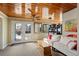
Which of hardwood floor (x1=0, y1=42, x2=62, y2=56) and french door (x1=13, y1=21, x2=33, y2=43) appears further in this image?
french door (x1=13, y1=21, x2=33, y2=43)

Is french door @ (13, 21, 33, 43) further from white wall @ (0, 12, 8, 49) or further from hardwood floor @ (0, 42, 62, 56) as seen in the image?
hardwood floor @ (0, 42, 62, 56)

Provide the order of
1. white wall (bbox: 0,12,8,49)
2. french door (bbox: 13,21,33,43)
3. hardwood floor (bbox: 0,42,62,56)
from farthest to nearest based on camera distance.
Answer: french door (bbox: 13,21,33,43) → white wall (bbox: 0,12,8,49) → hardwood floor (bbox: 0,42,62,56)

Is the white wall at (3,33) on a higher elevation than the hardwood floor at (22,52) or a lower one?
higher

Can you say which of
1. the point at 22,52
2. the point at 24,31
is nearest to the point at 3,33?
the point at 22,52

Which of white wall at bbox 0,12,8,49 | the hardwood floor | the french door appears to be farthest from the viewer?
the french door

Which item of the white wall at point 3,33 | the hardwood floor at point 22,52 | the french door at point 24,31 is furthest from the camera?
the french door at point 24,31

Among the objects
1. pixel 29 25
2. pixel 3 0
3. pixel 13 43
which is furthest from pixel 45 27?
pixel 3 0

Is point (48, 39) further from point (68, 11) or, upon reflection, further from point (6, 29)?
point (6, 29)

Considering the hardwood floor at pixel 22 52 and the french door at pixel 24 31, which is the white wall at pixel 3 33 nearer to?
the hardwood floor at pixel 22 52

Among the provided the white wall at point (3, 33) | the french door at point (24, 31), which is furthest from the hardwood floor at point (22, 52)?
the french door at point (24, 31)

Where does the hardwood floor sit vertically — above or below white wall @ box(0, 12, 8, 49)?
below

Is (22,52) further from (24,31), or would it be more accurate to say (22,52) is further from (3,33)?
(24,31)

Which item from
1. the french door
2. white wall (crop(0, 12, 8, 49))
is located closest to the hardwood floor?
white wall (crop(0, 12, 8, 49))

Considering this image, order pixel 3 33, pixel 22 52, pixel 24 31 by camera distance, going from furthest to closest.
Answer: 1. pixel 24 31
2. pixel 3 33
3. pixel 22 52
